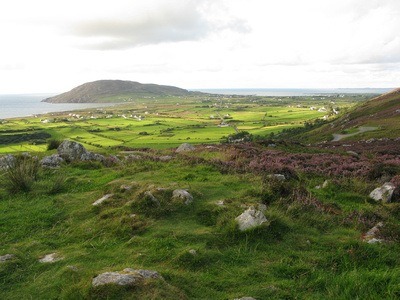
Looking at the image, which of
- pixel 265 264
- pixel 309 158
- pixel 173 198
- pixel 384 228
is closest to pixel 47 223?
pixel 173 198

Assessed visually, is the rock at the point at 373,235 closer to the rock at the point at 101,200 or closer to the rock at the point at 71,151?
the rock at the point at 101,200

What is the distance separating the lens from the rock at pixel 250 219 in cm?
1021

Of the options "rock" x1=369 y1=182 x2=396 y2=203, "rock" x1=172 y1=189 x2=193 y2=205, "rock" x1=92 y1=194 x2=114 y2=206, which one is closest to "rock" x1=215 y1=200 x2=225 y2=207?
"rock" x1=172 y1=189 x2=193 y2=205

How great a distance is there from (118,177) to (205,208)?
8.03 m

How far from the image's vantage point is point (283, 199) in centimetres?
1312

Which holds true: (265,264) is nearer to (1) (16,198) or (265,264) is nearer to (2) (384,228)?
(2) (384,228)

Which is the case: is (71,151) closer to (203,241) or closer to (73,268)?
(73,268)

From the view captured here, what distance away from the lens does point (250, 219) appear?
10.4 metres

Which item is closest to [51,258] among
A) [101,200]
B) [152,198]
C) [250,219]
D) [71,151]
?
[152,198]

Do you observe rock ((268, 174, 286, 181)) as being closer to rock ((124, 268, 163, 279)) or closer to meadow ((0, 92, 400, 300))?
meadow ((0, 92, 400, 300))

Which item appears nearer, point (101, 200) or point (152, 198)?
point (152, 198)

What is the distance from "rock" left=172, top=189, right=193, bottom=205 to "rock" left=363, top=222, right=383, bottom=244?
6.40 m

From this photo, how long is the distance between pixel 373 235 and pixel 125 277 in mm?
8221

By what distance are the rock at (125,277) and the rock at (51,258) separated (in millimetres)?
2657
